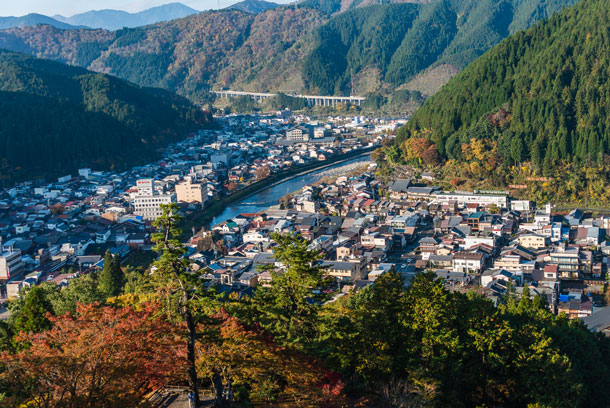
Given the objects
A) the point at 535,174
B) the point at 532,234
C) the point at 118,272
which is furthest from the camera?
the point at 535,174

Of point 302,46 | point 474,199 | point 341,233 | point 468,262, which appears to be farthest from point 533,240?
point 302,46

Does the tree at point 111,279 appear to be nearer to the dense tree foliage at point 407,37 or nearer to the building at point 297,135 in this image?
the building at point 297,135

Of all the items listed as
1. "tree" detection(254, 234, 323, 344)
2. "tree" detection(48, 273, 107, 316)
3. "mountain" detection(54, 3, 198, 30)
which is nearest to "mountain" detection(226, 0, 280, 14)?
"mountain" detection(54, 3, 198, 30)

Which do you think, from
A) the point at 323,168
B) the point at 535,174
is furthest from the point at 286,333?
the point at 323,168

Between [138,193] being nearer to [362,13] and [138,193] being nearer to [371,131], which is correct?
[371,131]

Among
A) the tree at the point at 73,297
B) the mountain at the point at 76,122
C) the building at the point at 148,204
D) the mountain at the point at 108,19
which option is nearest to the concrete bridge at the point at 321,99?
the mountain at the point at 76,122

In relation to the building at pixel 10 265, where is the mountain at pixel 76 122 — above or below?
above

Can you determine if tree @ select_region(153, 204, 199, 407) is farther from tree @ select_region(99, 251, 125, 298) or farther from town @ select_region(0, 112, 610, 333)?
tree @ select_region(99, 251, 125, 298)
